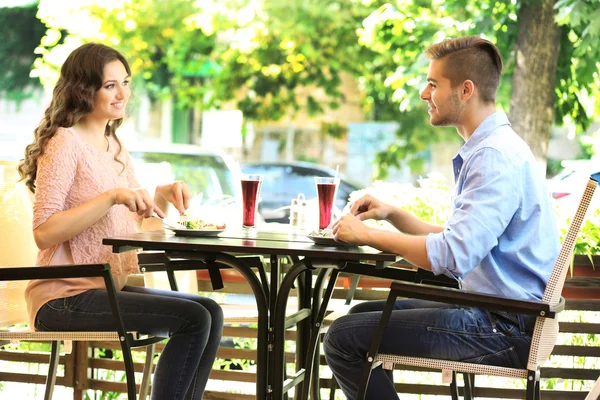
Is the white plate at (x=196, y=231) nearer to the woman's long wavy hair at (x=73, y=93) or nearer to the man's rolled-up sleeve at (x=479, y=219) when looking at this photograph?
the woman's long wavy hair at (x=73, y=93)

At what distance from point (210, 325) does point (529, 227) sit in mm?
995

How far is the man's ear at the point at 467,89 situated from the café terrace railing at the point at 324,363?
1359mm

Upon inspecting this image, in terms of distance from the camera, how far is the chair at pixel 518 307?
2244 millimetres

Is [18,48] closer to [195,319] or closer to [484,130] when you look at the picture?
[195,319]

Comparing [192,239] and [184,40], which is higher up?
[184,40]

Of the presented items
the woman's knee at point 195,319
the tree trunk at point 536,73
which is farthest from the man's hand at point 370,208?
the tree trunk at point 536,73

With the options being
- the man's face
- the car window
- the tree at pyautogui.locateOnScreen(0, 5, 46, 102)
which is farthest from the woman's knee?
the tree at pyautogui.locateOnScreen(0, 5, 46, 102)

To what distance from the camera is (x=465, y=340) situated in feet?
7.78

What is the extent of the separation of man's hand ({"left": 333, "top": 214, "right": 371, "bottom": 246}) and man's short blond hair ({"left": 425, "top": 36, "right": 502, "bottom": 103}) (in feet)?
1.71

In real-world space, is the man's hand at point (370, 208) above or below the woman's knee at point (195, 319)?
above

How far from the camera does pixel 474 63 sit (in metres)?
2.54

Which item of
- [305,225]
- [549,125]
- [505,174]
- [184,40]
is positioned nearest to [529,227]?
[505,174]

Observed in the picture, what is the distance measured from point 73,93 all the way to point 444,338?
1416 millimetres

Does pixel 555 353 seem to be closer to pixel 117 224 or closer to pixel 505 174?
pixel 505 174
